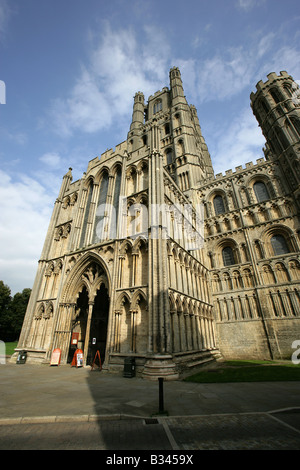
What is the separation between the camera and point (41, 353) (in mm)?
16016

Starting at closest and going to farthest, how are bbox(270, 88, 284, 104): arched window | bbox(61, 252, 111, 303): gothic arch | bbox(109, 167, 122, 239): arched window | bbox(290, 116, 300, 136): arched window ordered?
bbox(61, 252, 111, 303): gothic arch
bbox(109, 167, 122, 239): arched window
bbox(290, 116, 300, 136): arched window
bbox(270, 88, 284, 104): arched window

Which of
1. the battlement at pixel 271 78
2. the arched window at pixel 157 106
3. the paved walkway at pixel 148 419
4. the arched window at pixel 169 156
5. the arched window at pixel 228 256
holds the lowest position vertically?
the paved walkway at pixel 148 419

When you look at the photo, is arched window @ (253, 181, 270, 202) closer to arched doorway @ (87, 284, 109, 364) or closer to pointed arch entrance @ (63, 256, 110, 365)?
pointed arch entrance @ (63, 256, 110, 365)

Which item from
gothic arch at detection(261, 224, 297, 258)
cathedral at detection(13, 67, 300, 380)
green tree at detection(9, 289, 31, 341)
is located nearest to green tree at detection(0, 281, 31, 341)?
green tree at detection(9, 289, 31, 341)

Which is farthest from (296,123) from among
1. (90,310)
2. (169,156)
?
(90,310)

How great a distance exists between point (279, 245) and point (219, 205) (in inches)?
326

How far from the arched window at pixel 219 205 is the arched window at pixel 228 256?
15.6 feet

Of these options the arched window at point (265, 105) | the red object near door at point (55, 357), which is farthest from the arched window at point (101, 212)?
the arched window at point (265, 105)

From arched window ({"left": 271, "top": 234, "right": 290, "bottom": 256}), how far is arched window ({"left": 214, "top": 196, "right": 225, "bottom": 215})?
660 cm

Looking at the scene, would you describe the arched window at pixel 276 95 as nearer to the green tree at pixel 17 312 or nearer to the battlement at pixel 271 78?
the battlement at pixel 271 78

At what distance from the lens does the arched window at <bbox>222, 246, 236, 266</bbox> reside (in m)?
22.4

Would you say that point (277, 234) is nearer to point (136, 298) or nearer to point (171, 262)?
point (171, 262)

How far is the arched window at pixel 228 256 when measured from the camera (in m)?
22.4

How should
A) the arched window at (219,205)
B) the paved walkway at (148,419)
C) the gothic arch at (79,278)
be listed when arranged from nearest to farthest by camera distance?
the paved walkway at (148,419)
the gothic arch at (79,278)
the arched window at (219,205)
